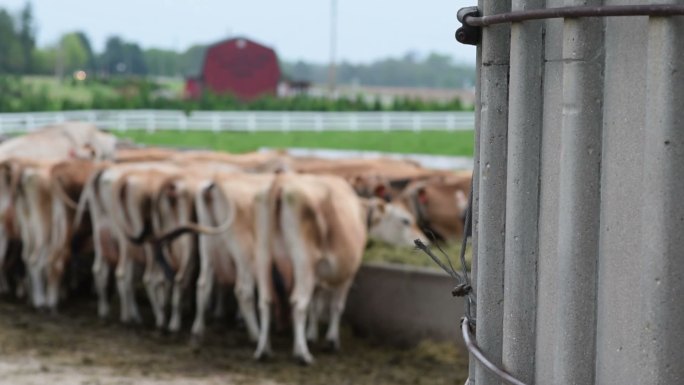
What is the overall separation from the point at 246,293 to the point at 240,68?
54710 mm

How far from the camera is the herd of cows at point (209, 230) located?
920 cm

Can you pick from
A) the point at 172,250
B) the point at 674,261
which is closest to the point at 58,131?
the point at 172,250

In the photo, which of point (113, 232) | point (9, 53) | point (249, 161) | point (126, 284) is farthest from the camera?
point (9, 53)

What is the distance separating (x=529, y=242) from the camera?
2188 millimetres

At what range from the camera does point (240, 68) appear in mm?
63562

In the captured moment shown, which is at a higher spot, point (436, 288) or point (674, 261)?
point (674, 261)

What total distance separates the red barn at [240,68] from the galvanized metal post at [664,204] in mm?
60983

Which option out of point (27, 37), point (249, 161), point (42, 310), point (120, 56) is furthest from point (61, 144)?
point (120, 56)

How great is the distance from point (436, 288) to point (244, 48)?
55211 mm

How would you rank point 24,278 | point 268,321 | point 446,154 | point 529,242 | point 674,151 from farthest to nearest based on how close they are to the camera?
point 446,154
point 24,278
point 268,321
point 529,242
point 674,151

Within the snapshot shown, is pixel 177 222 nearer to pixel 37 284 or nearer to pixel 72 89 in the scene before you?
pixel 37 284

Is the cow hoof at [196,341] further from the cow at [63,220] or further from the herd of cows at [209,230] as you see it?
the cow at [63,220]

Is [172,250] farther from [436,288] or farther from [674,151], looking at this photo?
[674,151]

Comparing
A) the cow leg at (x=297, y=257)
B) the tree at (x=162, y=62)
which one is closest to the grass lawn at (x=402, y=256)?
the cow leg at (x=297, y=257)
